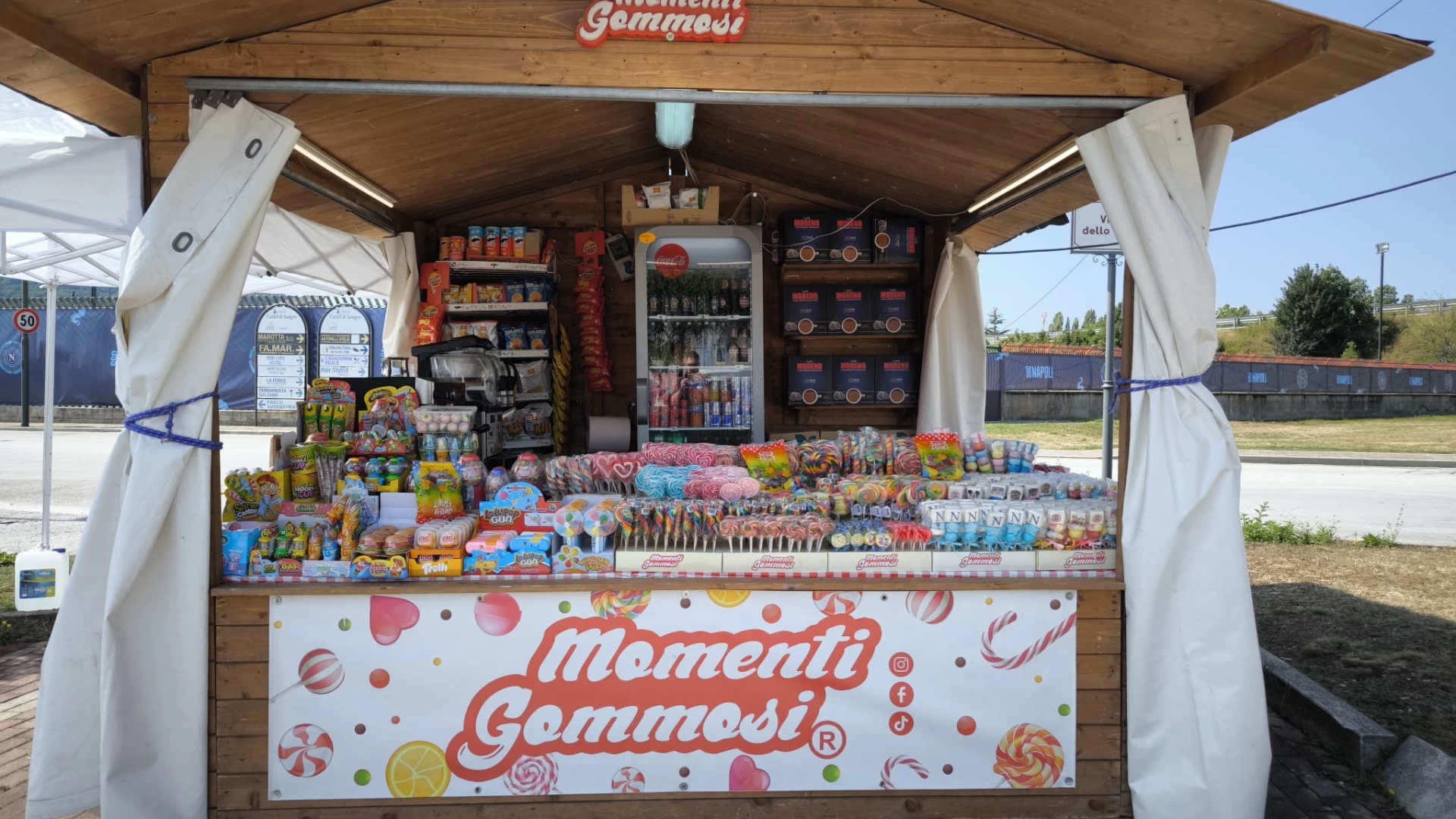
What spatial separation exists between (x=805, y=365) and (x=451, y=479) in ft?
11.4

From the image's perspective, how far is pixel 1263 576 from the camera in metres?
6.49

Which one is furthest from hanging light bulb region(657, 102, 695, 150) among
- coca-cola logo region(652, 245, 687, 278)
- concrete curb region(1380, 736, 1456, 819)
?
concrete curb region(1380, 736, 1456, 819)

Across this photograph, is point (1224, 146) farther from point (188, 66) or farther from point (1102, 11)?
point (188, 66)

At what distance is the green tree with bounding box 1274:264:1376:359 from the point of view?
3328 cm

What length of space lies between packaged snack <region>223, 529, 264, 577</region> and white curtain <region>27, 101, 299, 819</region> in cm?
15

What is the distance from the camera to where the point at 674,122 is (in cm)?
470

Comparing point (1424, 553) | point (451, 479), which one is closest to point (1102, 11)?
point (451, 479)

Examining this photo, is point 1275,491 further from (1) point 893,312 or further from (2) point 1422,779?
(2) point 1422,779

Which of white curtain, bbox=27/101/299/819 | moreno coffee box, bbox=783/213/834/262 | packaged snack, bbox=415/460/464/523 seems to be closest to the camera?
white curtain, bbox=27/101/299/819

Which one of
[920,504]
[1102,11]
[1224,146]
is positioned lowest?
[920,504]

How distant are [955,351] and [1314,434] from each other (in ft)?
64.7

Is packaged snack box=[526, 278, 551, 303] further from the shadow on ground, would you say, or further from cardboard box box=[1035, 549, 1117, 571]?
the shadow on ground

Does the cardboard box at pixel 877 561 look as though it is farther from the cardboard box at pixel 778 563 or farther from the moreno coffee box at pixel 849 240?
the moreno coffee box at pixel 849 240

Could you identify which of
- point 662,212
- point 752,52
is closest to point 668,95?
point 752,52
